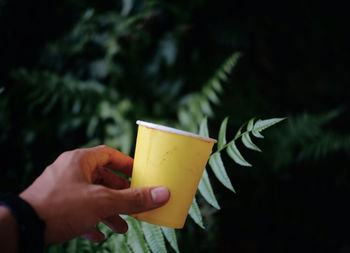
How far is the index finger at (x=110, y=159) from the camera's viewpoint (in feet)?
2.53

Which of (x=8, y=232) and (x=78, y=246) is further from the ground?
(x=8, y=232)

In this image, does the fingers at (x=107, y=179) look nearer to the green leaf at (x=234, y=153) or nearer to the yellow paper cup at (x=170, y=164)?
the yellow paper cup at (x=170, y=164)

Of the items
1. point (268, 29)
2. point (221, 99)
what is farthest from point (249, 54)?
point (221, 99)

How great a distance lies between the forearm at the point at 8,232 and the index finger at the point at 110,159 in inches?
9.2

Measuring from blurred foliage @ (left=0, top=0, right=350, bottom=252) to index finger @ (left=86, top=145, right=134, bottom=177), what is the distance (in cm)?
76

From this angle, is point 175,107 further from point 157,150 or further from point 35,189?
point 35,189

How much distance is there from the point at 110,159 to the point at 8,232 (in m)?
0.33

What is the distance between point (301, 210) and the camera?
212cm

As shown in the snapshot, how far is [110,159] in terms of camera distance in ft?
2.74

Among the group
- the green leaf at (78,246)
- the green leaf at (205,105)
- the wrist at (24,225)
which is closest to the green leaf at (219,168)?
the wrist at (24,225)

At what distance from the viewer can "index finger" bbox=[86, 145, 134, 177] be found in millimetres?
771

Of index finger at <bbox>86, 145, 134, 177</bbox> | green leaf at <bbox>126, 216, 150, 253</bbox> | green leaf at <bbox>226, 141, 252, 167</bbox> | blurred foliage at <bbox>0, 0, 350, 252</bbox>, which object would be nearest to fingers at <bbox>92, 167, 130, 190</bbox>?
index finger at <bbox>86, 145, 134, 177</bbox>

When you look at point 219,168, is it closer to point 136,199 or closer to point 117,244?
point 136,199

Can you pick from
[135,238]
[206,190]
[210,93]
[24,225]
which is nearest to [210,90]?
[210,93]
